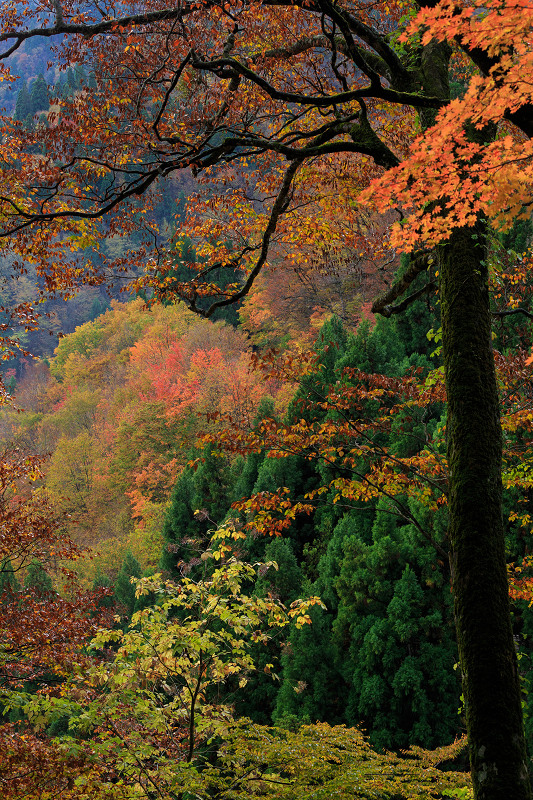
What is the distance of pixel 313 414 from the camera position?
12.5 metres

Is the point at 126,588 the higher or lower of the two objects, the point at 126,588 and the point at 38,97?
the lower

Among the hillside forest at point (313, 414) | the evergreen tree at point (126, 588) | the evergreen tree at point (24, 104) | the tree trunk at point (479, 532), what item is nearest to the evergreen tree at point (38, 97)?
the evergreen tree at point (24, 104)

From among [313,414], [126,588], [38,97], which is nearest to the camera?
[313,414]

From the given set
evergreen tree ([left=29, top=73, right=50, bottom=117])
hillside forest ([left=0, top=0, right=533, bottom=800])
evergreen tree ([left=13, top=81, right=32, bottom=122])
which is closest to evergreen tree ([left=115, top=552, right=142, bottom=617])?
hillside forest ([left=0, top=0, right=533, bottom=800])

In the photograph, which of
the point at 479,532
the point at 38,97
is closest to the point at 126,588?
the point at 479,532

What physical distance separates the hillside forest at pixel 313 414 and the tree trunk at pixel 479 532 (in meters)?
0.01

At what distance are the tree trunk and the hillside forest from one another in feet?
0.04

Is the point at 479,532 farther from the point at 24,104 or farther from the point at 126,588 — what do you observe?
the point at 24,104

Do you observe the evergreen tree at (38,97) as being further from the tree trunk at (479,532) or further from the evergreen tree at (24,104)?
the tree trunk at (479,532)

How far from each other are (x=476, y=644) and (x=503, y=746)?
39 centimetres

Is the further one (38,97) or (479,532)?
(38,97)

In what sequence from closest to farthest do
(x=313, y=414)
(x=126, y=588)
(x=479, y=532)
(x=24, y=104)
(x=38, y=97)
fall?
(x=479, y=532)
(x=313, y=414)
(x=126, y=588)
(x=38, y=97)
(x=24, y=104)

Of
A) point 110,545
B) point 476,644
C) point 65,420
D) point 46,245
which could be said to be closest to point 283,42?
point 46,245

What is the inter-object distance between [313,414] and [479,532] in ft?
32.1
